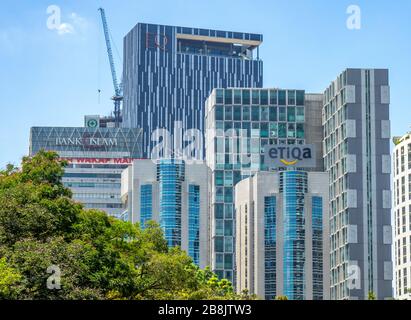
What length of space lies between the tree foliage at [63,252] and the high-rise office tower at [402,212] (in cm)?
10278

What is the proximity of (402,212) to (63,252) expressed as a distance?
133204mm

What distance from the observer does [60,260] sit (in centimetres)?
5303

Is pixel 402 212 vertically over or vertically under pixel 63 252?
over

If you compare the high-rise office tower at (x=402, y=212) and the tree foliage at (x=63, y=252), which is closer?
the tree foliage at (x=63, y=252)

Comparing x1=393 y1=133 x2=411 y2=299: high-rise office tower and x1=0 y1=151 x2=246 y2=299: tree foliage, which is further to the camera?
x1=393 y1=133 x2=411 y2=299: high-rise office tower

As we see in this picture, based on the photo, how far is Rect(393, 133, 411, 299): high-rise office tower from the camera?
572 ft

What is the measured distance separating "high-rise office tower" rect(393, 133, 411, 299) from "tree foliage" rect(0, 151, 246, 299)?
337 ft

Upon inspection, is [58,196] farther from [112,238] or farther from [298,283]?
[298,283]

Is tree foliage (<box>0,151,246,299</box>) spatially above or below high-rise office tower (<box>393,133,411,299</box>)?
below

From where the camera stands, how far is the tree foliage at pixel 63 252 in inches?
2034

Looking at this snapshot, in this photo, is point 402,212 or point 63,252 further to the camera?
point 402,212

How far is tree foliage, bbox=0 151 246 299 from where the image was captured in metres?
51.7

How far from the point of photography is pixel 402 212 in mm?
180250
